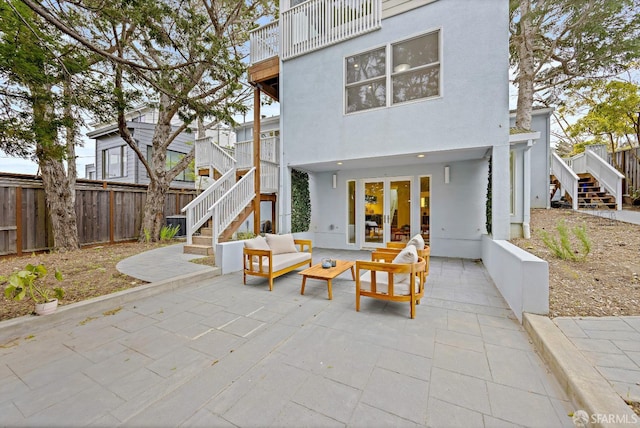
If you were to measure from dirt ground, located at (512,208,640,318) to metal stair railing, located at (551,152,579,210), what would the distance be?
2.87 metres

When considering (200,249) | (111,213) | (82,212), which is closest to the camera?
(200,249)

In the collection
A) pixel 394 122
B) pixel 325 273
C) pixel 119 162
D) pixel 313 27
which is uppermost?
pixel 313 27

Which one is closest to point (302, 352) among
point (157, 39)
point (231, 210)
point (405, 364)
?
point (405, 364)

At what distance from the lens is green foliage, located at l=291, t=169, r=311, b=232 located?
825 centimetres

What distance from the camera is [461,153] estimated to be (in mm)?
6262

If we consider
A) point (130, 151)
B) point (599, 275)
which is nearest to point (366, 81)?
point (599, 275)

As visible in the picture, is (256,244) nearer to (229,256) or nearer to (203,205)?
(229,256)

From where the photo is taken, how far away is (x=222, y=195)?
750cm

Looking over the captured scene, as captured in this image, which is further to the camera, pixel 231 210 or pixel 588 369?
pixel 231 210

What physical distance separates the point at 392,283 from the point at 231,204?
522 centimetres

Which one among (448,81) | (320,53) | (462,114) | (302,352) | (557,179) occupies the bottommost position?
(302,352)

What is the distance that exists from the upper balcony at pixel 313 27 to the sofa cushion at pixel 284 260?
6.03 metres

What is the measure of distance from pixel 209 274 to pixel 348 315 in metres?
3.29

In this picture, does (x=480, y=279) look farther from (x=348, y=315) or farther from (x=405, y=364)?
(x=405, y=364)
